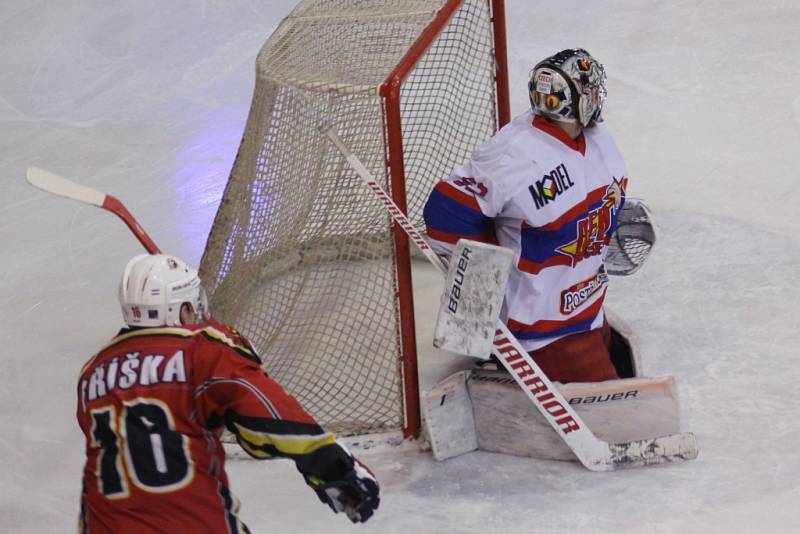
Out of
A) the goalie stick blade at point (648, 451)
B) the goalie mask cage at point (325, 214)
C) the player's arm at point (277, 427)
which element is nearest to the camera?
the player's arm at point (277, 427)

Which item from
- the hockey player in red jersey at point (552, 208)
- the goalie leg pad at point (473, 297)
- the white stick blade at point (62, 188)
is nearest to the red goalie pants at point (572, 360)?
the hockey player in red jersey at point (552, 208)

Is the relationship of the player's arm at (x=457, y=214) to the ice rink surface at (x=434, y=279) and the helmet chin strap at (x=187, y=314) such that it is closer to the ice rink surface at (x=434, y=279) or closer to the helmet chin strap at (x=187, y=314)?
the ice rink surface at (x=434, y=279)

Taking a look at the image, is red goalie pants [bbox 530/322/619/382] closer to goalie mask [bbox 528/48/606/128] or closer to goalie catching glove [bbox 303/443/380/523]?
goalie mask [bbox 528/48/606/128]

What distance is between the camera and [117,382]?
2.39 meters

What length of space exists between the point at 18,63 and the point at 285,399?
4.85 metres

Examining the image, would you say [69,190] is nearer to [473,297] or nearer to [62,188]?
[62,188]

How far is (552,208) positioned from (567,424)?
540 millimetres

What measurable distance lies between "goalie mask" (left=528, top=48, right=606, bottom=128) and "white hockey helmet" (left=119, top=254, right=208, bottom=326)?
125 cm

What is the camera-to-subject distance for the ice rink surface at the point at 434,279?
3.33 metres

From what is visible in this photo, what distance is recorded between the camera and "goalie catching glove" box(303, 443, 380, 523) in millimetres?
2383

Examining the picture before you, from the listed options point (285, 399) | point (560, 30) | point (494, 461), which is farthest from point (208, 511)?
point (560, 30)

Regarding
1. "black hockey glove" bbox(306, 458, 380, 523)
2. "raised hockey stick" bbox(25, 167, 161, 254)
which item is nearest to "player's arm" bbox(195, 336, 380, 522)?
"black hockey glove" bbox(306, 458, 380, 523)

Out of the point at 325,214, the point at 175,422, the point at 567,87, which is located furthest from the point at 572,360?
the point at 175,422

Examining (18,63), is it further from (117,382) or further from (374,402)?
(117,382)
